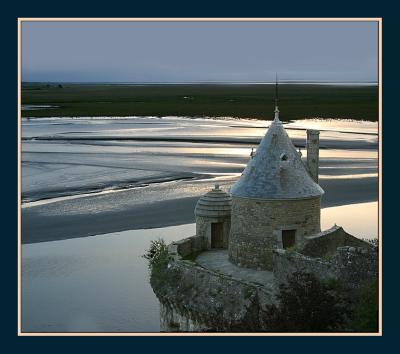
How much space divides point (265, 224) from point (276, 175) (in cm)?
132

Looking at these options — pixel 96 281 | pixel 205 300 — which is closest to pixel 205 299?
pixel 205 300

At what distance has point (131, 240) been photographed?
93.5 ft

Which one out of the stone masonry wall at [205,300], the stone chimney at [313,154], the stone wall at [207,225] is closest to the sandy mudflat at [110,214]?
the stone wall at [207,225]

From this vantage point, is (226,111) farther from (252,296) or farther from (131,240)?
(252,296)

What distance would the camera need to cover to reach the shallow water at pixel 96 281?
2142 centimetres

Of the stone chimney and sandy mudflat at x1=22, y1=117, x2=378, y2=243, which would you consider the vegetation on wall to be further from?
sandy mudflat at x1=22, y1=117, x2=378, y2=243

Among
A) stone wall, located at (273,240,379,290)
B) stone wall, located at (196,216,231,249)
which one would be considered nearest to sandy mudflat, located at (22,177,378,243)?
stone wall, located at (196,216,231,249)

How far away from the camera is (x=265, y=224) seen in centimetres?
1864

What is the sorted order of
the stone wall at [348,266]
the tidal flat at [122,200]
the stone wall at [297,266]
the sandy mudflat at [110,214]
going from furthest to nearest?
the sandy mudflat at [110,214]
the tidal flat at [122,200]
the stone wall at [297,266]
the stone wall at [348,266]

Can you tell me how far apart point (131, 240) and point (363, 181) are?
13.9m

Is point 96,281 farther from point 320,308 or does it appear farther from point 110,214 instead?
point 320,308

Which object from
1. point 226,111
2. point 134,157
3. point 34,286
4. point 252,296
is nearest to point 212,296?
point 252,296

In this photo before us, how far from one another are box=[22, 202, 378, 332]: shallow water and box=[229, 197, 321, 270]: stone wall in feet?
14.0

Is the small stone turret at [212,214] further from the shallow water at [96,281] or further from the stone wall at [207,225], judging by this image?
the shallow water at [96,281]
